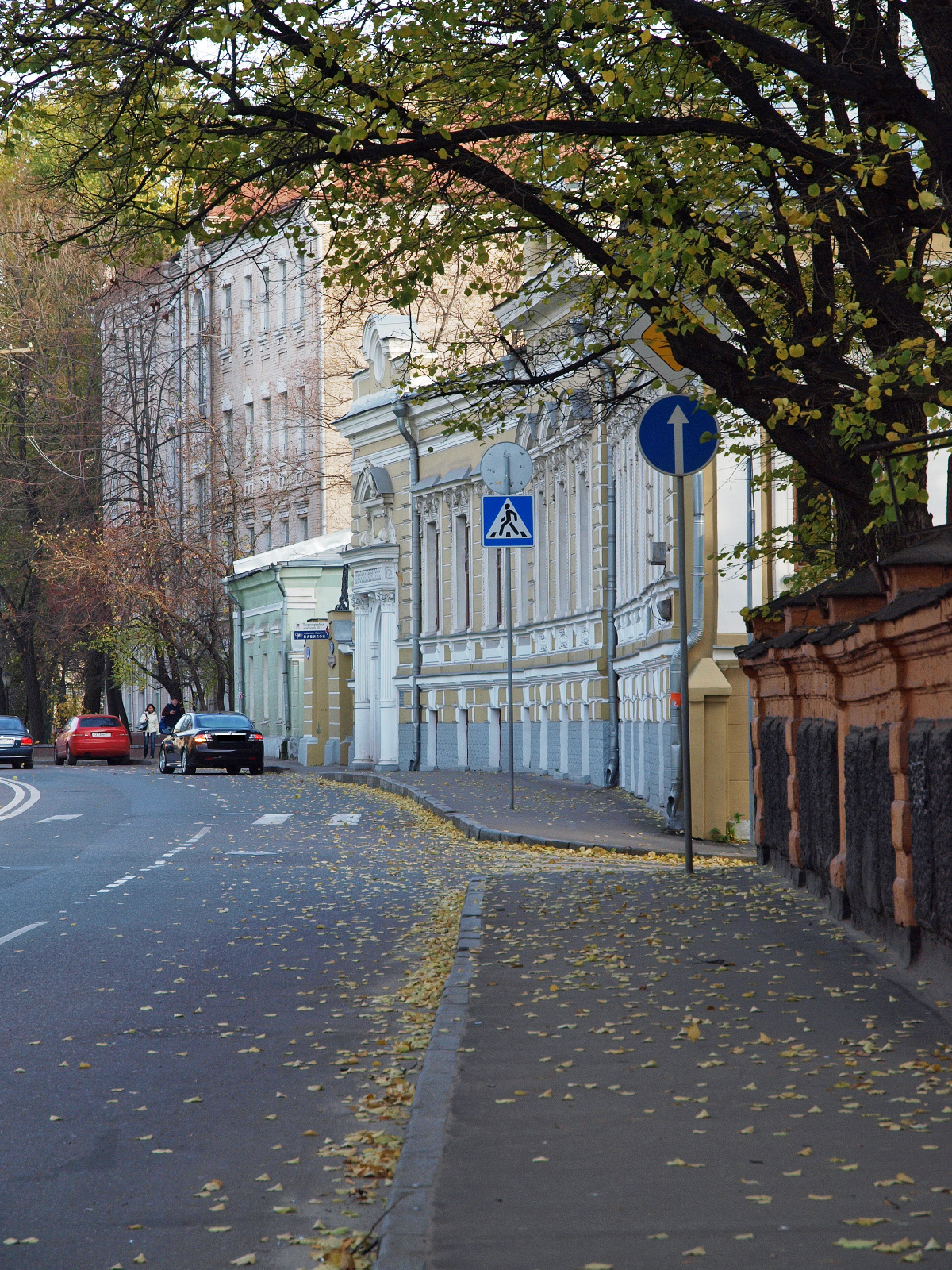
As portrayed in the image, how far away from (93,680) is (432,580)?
1294 inches

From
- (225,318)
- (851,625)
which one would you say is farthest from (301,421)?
(851,625)

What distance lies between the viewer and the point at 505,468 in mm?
21969

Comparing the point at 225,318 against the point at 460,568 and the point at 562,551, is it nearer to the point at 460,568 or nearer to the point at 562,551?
the point at 460,568

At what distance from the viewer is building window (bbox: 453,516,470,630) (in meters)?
38.3

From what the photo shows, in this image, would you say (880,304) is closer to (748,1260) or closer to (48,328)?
(748,1260)

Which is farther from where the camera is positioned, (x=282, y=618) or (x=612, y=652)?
(x=282, y=618)

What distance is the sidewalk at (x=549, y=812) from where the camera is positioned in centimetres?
1928

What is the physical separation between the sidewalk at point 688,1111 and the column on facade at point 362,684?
32.3 m

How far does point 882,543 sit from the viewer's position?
40.3 feet

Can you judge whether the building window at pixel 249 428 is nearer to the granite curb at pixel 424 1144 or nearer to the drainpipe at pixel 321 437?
the drainpipe at pixel 321 437

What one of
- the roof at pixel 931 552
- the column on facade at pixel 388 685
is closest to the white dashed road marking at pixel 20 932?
the roof at pixel 931 552

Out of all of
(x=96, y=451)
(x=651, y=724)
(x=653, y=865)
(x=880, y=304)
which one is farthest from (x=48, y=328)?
(x=880, y=304)

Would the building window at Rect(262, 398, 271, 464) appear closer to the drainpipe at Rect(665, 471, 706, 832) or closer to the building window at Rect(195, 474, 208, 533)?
→ the building window at Rect(195, 474, 208, 533)

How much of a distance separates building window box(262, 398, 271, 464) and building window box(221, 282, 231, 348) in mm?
3401
